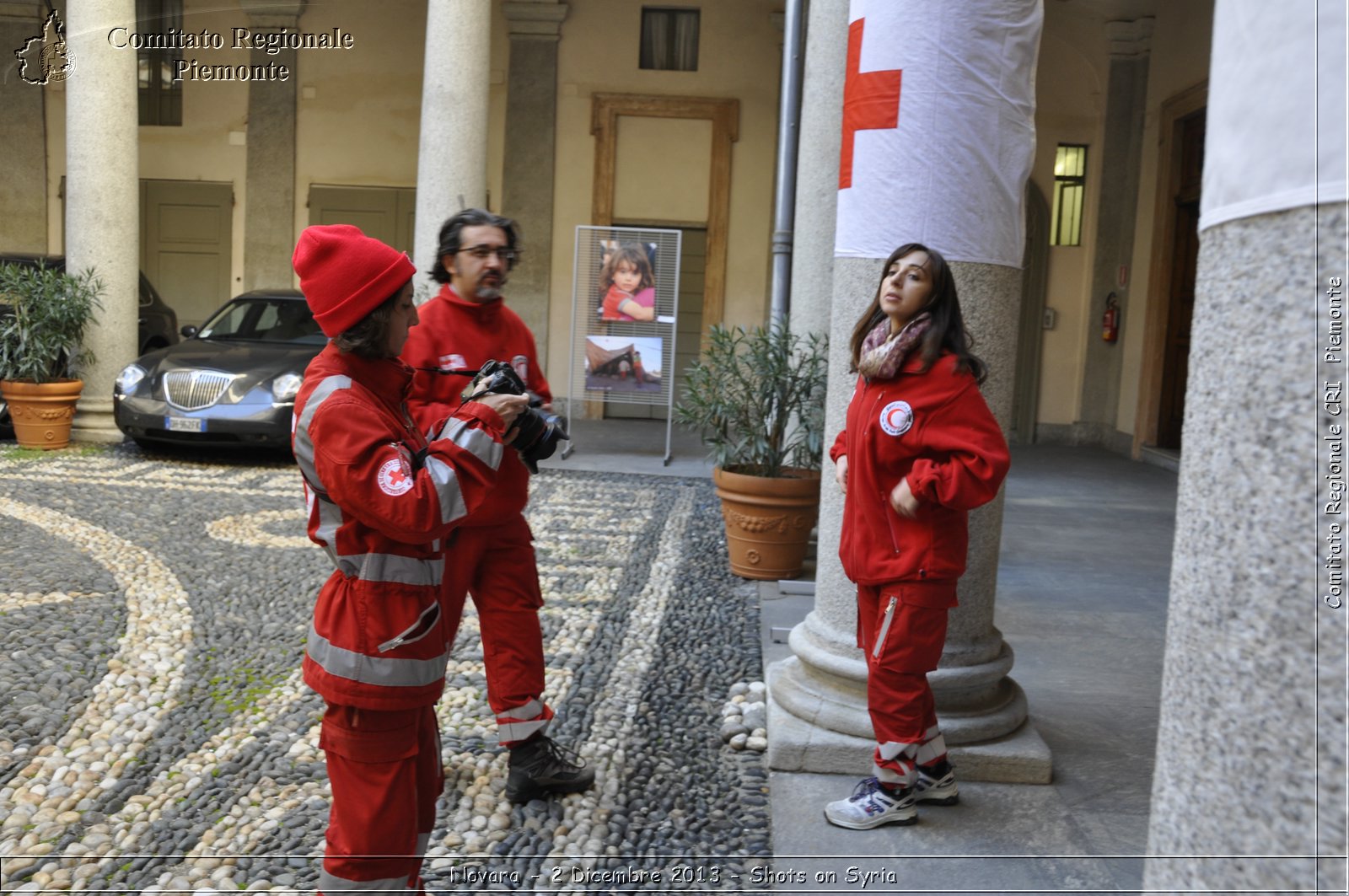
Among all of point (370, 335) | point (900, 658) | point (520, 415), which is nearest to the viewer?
point (370, 335)

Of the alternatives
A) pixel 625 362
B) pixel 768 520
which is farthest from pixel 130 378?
pixel 768 520

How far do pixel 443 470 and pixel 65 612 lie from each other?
3.66m

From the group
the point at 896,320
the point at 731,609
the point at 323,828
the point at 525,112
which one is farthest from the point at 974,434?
the point at 525,112

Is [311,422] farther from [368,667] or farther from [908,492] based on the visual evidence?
[908,492]

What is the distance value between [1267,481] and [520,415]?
1.52 metres

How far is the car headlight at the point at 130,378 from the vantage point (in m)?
9.52

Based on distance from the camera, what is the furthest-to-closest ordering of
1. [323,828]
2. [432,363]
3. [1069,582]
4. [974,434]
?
[1069,582]
[432,363]
[323,828]
[974,434]

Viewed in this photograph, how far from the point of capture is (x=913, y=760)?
3.06 meters

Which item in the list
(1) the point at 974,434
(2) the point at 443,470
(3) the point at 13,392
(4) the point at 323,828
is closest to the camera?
(2) the point at 443,470

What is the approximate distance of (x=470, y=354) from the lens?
3.40m

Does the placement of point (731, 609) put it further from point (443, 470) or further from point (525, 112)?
point (525, 112)

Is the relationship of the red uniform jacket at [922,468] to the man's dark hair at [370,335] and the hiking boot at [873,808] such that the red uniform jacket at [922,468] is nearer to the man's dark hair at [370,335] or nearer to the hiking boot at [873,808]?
the hiking boot at [873,808]

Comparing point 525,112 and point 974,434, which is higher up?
point 525,112

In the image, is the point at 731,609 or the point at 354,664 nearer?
the point at 354,664
